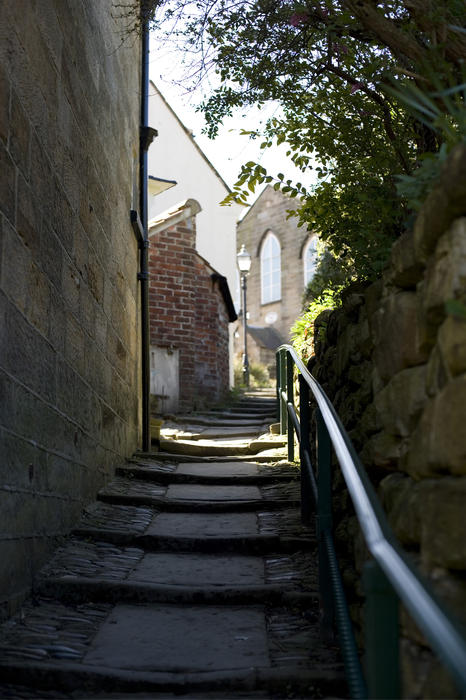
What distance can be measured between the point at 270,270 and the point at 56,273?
88.2ft

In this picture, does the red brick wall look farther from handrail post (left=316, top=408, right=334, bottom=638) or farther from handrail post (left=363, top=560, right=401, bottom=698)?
handrail post (left=363, top=560, right=401, bottom=698)

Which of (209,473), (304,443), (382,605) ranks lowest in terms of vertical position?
(209,473)

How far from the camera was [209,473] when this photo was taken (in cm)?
597

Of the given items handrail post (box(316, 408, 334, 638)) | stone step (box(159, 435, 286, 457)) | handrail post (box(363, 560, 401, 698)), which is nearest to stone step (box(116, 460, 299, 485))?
stone step (box(159, 435, 286, 457))

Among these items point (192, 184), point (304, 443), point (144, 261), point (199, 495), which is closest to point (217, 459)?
point (199, 495)

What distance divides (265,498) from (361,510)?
3270 millimetres

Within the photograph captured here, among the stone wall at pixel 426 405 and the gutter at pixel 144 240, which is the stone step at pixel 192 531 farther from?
the gutter at pixel 144 240

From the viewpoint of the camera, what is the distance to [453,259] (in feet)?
5.75

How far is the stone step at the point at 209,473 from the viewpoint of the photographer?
5648 mm

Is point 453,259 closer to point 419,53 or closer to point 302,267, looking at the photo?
point 419,53

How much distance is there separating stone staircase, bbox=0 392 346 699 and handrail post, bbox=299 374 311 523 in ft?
0.38

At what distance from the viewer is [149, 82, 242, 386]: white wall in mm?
16812

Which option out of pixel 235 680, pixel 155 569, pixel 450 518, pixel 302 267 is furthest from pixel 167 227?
pixel 302 267

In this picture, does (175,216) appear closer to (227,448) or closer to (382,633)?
(227,448)
